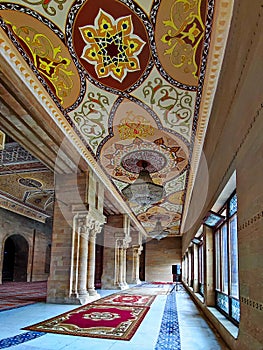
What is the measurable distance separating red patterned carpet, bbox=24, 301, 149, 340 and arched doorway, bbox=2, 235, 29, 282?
9884 mm

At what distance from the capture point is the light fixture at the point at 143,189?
248 inches

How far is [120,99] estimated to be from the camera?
4273mm

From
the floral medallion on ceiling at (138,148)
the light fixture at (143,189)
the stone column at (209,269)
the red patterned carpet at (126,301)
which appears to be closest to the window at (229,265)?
the stone column at (209,269)

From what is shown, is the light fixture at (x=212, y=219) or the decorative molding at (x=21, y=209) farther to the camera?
the decorative molding at (x=21, y=209)

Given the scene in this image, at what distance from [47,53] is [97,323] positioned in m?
3.49

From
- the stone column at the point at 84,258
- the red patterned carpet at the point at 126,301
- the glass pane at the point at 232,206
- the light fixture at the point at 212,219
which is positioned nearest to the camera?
the glass pane at the point at 232,206

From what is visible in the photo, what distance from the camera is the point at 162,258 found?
19.7 metres

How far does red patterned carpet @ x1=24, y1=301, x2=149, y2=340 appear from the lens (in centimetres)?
363

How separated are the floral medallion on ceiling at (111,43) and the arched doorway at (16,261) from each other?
12.2 m

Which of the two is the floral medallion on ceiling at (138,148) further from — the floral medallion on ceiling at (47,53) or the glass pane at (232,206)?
the glass pane at (232,206)

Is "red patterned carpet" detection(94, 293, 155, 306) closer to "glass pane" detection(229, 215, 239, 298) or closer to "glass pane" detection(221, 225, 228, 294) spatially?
"glass pane" detection(221, 225, 228, 294)

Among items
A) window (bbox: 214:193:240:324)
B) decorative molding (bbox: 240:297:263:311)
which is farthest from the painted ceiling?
decorative molding (bbox: 240:297:263:311)

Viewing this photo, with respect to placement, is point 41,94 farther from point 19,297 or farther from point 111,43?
point 19,297

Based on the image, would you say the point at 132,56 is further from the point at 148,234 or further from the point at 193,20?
the point at 148,234
